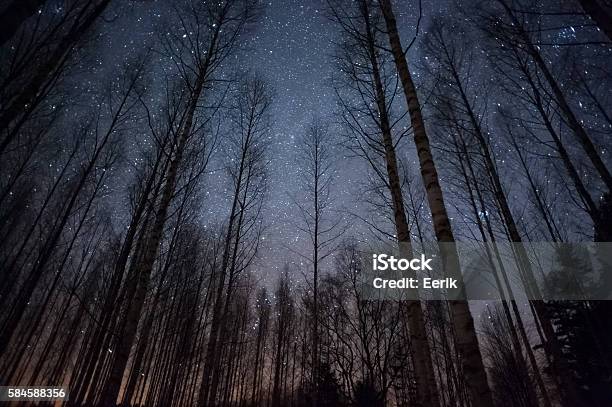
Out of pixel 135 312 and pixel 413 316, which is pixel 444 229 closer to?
pixel 413 316

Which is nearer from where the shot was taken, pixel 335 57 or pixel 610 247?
pixel 335 57

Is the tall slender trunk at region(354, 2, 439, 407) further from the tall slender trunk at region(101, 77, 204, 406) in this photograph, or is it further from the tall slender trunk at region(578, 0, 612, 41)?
the tall slender trunk at region(101, 77, 204, 406)

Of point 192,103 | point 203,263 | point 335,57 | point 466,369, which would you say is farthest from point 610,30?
point 203,263

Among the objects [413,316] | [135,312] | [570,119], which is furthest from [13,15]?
[570,119]

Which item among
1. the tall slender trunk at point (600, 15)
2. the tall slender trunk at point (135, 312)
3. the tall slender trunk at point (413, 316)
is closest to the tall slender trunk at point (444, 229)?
the tall slender trunk at point (413, 316)

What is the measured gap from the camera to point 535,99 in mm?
8375

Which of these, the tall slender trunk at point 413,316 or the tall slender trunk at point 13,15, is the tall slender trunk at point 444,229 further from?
the tall slender trunk at point 13,15

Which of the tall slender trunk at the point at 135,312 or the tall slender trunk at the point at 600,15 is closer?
the tall slender trunk at the point at 600,15

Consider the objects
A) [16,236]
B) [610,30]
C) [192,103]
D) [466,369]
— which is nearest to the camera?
[466,369]

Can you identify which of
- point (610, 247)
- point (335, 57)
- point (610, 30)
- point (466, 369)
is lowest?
point (466, 369)

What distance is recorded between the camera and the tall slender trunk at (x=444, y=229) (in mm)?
2369

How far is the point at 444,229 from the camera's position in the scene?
3.12 meters

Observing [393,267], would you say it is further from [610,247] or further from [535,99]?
[610,247]

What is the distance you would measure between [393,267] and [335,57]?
5.68 metres
